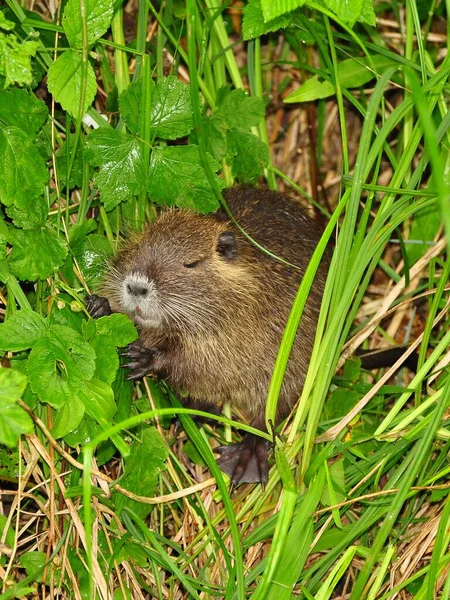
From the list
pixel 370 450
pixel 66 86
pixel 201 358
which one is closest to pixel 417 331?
pixel 370 450

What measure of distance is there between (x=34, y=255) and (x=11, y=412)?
72cm

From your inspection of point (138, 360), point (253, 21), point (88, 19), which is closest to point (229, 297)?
point (138, 360)

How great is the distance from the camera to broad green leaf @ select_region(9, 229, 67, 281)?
9.20 ft

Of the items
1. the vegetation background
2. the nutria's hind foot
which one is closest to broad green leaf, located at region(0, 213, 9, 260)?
the vegetation background

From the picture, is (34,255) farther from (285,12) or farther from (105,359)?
(285,12)

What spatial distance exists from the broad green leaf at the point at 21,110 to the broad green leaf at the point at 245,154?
2.60 ft

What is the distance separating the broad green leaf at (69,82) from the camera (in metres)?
2.68

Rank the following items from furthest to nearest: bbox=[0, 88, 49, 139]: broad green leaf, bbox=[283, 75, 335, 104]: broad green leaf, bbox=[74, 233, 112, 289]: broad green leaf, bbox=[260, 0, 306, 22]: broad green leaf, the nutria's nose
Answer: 1. bbox=[283, 75, 335, 104]: broad green leaf
2. bbox=[74, 233, 112, 289]: broad green leaf
3. the nutria's nose
4. bbox=[0, 88, 49, 139]: broad green leaf
5. bbox=[260, 0, 306, 22]: broad green leaf

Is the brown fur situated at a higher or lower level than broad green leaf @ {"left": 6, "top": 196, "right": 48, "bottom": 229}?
lower

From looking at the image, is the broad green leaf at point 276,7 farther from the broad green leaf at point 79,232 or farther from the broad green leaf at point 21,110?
the broad green leaf at point 79,232

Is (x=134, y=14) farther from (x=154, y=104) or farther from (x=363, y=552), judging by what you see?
(x=363, y=552)

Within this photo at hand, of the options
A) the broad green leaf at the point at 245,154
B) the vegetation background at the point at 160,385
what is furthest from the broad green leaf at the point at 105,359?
the broad green leaf at the point at 245,154

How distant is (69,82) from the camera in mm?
2715

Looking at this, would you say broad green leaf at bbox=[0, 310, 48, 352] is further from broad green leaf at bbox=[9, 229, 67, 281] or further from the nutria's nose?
the nutria's nose
